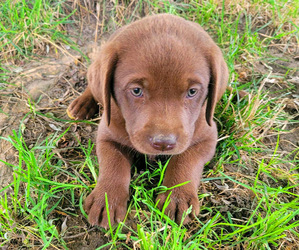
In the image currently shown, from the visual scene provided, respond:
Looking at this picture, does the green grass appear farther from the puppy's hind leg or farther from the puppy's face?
the puppy's face

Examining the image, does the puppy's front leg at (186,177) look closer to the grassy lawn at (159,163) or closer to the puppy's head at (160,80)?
the grassy lawn at (159,163)

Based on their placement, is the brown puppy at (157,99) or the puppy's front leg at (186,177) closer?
the brown puppy at (157,99)

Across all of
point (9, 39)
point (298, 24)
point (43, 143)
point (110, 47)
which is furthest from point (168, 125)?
point (298, 24)

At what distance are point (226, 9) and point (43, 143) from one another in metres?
3.18

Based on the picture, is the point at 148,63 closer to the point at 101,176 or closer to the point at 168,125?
the point at 168,125

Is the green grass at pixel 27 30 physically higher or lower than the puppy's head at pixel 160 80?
lower

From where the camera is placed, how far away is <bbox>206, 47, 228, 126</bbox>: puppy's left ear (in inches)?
102

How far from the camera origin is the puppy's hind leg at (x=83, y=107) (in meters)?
3.62

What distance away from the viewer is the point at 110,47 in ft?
8.46

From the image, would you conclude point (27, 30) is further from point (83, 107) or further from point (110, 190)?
point (110, 190)

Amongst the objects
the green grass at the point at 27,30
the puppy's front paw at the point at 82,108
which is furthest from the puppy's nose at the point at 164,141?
the green grass at the point at 27,30

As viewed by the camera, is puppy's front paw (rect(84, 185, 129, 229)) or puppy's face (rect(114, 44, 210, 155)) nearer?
puppy's face (rect(114, 44, 210, 155))

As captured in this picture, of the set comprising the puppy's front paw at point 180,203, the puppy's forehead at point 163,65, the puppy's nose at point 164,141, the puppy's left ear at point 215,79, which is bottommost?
the puppy's front paw at point 180,203

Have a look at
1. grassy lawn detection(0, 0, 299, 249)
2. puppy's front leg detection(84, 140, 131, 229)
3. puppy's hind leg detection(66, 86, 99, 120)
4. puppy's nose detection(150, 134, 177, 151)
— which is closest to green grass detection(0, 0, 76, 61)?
grassy lawn detection(0, 0, 299, 249)
